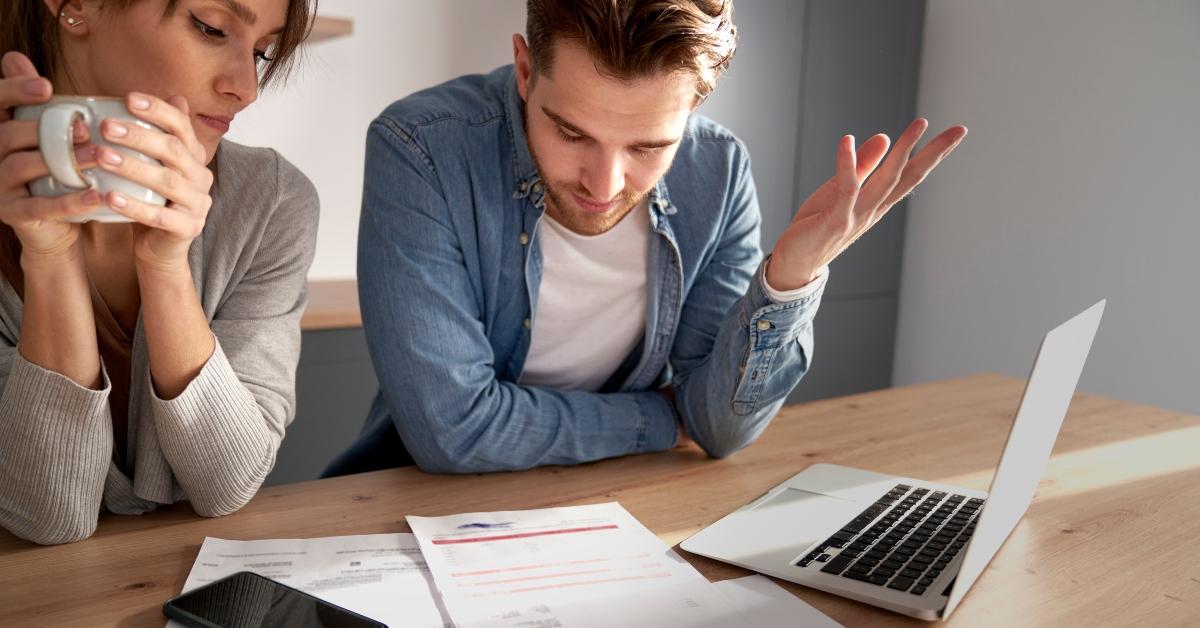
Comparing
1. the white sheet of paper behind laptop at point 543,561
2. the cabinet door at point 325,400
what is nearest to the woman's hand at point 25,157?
the white sheet of paper behind laptop at point 543,561

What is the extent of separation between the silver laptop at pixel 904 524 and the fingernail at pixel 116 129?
0.62 m

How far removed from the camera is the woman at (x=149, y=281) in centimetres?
84

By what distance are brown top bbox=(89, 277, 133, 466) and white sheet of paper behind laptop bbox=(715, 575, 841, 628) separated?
72 cm

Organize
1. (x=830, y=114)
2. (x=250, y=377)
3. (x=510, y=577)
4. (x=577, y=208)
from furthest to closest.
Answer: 1. (x=830, y=114)
2. (x=577, y=208)
3. (x=250, y=377)
4. (x=510, y=577)

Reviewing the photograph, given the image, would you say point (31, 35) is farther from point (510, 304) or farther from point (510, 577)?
point (510, 577)

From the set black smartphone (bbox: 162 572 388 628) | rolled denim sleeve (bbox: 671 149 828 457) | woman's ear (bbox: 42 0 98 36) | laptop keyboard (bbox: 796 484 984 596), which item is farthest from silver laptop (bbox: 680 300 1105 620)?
woman's ear (bbox: 42 0 98 36)

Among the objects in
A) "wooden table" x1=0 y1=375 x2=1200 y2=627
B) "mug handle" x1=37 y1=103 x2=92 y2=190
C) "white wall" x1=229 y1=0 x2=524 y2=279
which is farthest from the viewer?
"white wall" x1=229 y1=0 x2=524 y2=279

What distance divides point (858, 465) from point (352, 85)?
2128 mm

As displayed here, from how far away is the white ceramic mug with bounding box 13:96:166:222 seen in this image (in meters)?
0.75

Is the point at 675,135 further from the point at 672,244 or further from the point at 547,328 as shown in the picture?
the point at 547,328

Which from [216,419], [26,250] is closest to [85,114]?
[26,250]

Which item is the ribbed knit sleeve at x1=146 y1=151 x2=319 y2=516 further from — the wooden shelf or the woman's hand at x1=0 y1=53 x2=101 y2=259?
the wooden shelf

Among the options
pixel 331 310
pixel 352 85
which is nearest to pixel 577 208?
pixel 331 310

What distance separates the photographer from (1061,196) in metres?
3.18
